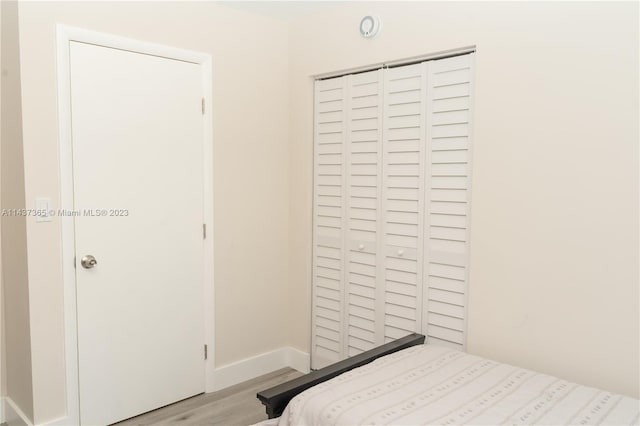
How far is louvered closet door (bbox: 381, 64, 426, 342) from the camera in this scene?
271cm

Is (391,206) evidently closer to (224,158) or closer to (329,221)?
(329,221)

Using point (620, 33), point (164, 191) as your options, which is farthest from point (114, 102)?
point (620, 33)

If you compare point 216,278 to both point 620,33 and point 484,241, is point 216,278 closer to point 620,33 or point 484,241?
point 484,241

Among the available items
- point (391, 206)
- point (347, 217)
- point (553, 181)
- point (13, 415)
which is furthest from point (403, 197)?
point (13, 415)

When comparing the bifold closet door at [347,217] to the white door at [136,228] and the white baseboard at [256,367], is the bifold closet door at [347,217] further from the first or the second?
the white door at [136,228]

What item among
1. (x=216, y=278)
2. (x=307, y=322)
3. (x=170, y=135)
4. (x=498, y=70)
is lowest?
(x=307, y=322)

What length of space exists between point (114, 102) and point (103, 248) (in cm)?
78

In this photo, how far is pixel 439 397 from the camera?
75.8 inches

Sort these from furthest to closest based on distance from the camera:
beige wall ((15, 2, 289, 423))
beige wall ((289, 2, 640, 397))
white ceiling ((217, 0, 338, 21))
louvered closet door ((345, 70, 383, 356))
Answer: white ceiling ((217, 0, 338, 21)) → louvered closet door ((345, 70, 383, 356)) → beige wall ((15, 2, 289, 423)) → beige wall ((289, 2, 640, 397))

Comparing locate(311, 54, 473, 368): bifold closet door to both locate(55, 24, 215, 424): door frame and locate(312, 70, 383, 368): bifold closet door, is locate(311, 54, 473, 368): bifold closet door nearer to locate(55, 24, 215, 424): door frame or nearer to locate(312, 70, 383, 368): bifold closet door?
locate(312, 70, 383, 368): bifold closet door

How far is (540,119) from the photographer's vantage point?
7.30 ft

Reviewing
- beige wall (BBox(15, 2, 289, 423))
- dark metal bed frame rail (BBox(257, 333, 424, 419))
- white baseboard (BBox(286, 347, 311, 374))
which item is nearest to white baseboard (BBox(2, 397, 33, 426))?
beige wall (BBox(15, 2, 289, 423))

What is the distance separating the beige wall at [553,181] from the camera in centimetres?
201

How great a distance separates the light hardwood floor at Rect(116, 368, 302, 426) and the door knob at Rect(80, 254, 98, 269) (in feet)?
2.99
